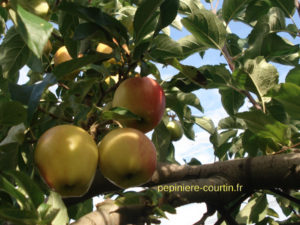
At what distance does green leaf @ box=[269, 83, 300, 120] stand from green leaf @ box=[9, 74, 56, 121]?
1.74 feet

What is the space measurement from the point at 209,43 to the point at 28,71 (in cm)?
75

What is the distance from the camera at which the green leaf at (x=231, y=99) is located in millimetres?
1280

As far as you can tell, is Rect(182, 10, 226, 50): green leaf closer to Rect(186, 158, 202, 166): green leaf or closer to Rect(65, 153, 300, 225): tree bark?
Rect(65, 153, 300, 225): tree bark

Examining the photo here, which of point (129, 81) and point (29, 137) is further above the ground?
point (129, 81)

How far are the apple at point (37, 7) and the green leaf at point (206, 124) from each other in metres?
1.02

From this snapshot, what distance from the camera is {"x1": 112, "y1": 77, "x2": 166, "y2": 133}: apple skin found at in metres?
0.84

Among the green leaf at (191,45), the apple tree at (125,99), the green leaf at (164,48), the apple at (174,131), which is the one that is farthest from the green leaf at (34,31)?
the apple at (174,131)

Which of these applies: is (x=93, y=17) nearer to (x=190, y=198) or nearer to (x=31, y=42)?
(x=31, y=42)

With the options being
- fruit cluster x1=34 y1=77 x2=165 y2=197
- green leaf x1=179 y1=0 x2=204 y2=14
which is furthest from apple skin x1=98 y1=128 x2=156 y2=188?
→ green leaf x1=179 y1=0 x2=204 y2=14

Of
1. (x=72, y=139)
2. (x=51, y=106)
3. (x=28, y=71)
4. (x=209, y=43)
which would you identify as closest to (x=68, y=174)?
(x=72, y=139)

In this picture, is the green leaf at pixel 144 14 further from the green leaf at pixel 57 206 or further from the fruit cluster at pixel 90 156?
the green leaf at pixel 57 206

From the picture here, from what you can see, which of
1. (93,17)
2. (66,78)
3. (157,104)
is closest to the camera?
(93,17)

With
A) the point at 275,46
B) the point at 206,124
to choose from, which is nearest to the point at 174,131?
the point at 206,124

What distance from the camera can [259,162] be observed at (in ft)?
3.03
